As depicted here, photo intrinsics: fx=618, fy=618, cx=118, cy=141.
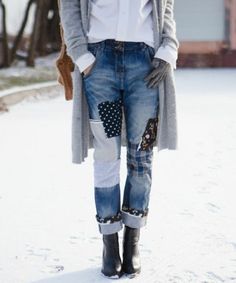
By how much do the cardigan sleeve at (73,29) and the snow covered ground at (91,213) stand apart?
95 cm

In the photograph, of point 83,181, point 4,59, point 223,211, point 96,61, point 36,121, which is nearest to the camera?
point 96,61

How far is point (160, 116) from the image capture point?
8.16 ft

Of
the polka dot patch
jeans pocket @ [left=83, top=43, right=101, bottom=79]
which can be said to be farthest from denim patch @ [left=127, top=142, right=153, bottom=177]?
jeans pocket @ [left=83, top=43, right=101, bottom=79]

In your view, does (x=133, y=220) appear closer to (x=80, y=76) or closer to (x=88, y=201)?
(x=80, y=76)

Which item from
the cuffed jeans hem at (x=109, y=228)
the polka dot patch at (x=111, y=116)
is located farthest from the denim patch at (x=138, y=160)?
the cuffed jeans hem at (x=109, y=228)

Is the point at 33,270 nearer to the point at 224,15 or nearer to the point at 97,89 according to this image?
the point at 97,89

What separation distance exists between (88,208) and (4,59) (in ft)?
31.8

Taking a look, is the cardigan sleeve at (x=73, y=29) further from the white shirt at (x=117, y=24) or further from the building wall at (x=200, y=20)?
the building wall at (x=200, y=20)

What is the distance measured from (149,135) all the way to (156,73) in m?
0.26

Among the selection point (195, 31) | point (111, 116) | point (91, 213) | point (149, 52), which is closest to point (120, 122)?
point (111, 116)

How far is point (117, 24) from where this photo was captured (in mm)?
2340

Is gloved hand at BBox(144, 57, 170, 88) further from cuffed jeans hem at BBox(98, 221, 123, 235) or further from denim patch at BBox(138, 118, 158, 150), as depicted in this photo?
cuffed jeans hem at BBox(98, 221, 123, 235)

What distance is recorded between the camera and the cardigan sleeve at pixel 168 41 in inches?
94.3

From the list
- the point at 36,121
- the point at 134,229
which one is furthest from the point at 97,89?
the point at 36,121
